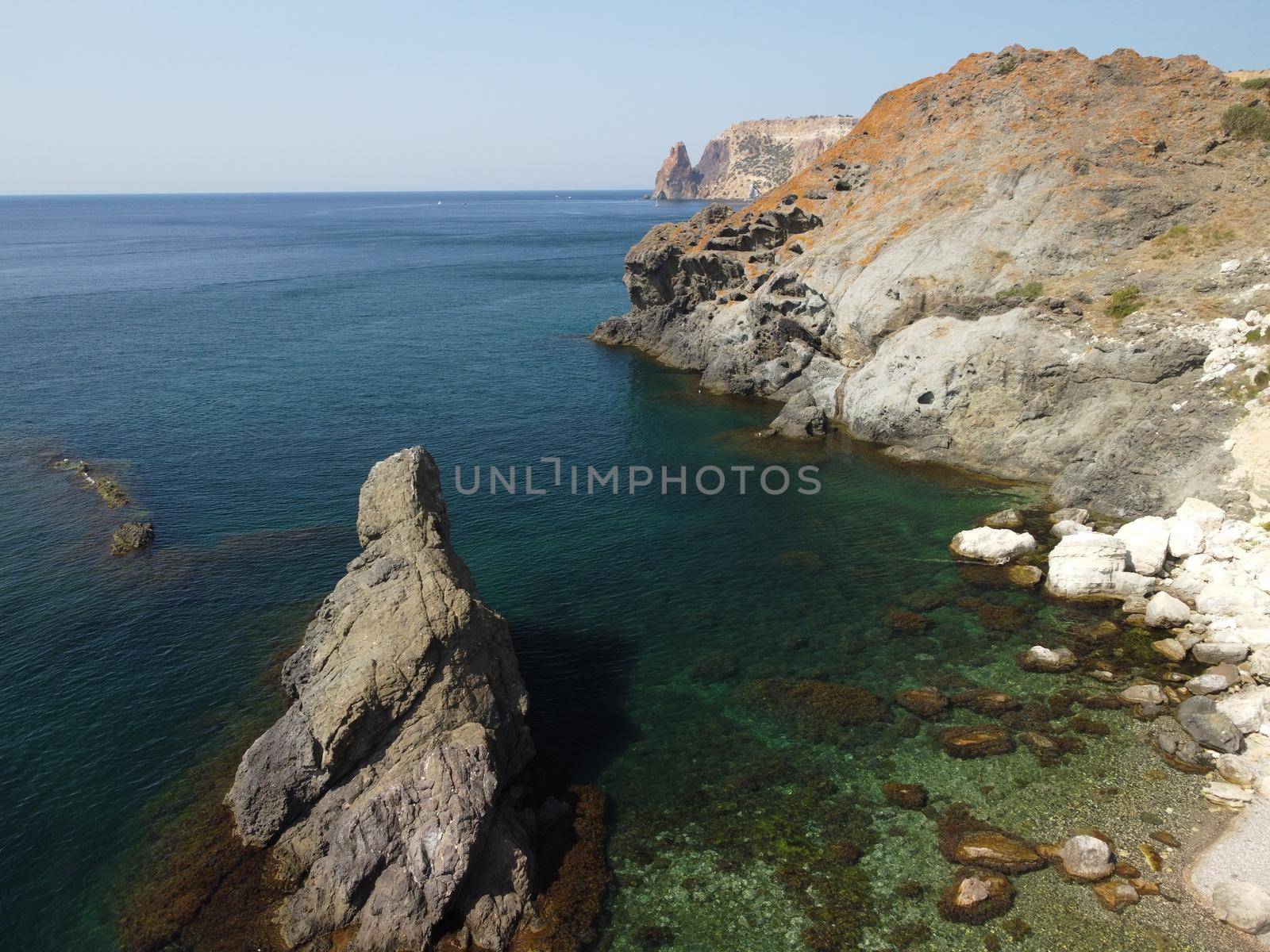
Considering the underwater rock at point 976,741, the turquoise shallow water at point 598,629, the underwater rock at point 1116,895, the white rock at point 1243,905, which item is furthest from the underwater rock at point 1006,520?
the white rock at point 1243,905

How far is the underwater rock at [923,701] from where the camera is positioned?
122 feet

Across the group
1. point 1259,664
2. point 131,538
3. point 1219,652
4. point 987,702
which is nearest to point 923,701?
point 987,702

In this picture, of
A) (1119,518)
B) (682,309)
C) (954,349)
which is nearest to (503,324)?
(682,309)

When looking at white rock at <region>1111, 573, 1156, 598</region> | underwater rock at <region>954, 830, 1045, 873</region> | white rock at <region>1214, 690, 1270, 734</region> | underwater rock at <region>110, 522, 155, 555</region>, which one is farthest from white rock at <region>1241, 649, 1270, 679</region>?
underwater rock at <region>110, 522, 155, 555</region>

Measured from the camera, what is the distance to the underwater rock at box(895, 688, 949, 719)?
37094 mm

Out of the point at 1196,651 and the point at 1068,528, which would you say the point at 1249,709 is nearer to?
the point at 1196,651

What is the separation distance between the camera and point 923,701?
3759 centimetres

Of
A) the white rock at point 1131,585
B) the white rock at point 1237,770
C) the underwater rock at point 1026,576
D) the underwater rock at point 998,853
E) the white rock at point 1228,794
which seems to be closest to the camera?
the underwater rock at point 998,853

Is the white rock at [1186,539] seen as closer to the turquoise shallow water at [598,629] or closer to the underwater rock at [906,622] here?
the turquoise shallow water at [598,629]

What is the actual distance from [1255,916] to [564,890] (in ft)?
76.8

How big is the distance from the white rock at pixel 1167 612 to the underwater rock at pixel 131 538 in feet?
212

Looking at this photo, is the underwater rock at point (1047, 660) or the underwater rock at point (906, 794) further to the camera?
the underwater rock at point (1047, 660)

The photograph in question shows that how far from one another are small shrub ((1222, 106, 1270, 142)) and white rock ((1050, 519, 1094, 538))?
45312 millimetres

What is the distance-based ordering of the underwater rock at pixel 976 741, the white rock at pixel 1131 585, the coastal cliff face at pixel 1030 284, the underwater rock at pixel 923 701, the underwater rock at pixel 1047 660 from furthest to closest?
the coastal cliff face at pixel 1030 284 → the white rock at pixel 1131 585 → the underwater rock at pixel 1047 660 → the underwater rock at pixel 923 701 → the underwater rock at pixel 976 741
